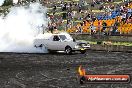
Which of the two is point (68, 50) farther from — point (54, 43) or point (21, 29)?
point (21, 29)

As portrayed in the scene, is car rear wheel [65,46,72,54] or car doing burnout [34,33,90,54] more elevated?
car doing burnout [34,33,90,54]

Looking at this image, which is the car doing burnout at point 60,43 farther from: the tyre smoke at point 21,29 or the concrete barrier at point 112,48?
the concrete barrier at point 112,48

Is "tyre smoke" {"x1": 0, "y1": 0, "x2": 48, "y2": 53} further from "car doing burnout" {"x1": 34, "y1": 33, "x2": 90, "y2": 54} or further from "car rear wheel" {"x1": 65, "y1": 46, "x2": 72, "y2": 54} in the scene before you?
"car rear wheel" {"x1": 65, "y1": 46, "x2": 72, "y2": 54}

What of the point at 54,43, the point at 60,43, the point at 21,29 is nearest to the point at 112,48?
the point at 60,43

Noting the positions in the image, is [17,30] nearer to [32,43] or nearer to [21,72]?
[32,43]

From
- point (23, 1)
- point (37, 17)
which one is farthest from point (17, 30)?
point (23, 1)

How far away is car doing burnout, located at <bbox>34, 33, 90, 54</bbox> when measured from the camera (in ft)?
111

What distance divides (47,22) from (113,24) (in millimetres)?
10497

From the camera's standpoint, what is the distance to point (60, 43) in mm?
34094

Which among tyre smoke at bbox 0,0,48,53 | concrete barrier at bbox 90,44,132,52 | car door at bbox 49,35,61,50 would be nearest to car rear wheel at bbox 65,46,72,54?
car door at bbox 49,35,61,50

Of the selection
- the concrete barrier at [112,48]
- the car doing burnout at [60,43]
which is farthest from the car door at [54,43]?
the concrete barrier at [112,48]

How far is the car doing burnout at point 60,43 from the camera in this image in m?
33.8

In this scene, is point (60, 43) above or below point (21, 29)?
below

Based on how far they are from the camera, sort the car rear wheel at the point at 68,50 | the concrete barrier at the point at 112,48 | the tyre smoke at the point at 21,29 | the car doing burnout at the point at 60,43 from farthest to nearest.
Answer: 1. the tyre smoke at the point at 21,29
2. the concrete barrier at the point at 112,48
3. the car doing burnout at the point at 60,43
4. the car rear wheel at the point at 68,50
